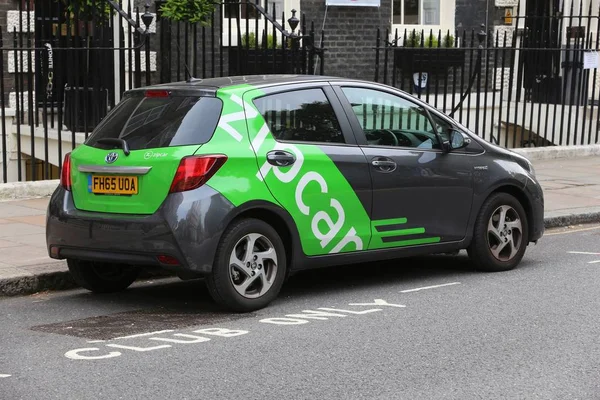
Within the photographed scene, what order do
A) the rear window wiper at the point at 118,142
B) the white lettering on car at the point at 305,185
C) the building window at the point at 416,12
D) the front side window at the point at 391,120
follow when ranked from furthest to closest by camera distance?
the building window at the point at 416,12 < the front side window at the point at 391,120 < the white lettering on car at the point at 305,185 < the rear window wiper at the point at 118,142

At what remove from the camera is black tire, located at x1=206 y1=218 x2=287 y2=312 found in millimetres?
6988

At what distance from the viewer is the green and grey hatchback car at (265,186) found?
697cm

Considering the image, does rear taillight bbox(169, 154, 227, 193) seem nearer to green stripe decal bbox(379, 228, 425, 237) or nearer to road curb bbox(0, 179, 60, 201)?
green stripe decal bbox(379, 228, 425, 237)

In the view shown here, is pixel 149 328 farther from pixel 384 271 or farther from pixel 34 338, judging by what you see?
pixel 384 271

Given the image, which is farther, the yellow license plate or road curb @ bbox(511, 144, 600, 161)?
road curb @ bbox(511, 144, 600, 161)

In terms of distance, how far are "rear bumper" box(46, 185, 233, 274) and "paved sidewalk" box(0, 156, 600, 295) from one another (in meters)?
0.94

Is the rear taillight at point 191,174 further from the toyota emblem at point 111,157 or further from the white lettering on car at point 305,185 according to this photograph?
the white lettering on car at point 305,185

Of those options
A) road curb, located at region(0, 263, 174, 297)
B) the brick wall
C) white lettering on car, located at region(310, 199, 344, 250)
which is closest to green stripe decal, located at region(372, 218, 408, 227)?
white lettering on car, located at region(310, 199, 344, 250)

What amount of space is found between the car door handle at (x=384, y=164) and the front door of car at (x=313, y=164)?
102 mm

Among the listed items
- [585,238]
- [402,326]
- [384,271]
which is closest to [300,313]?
[402,326]

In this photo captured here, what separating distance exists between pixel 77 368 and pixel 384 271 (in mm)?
3692

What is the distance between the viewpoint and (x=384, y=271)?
353 inches

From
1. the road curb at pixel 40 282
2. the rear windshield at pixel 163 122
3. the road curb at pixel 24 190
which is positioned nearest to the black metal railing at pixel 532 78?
the road curb at pixel 24 190

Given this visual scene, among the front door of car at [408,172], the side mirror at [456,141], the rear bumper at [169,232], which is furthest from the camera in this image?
the side mirror at [456,141]
